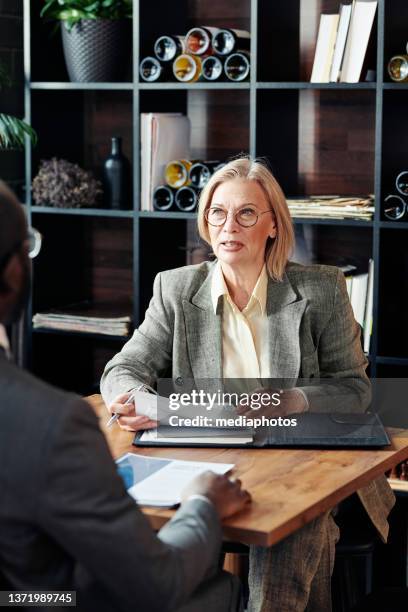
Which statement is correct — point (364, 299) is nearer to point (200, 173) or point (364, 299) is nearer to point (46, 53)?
point (200, 173)

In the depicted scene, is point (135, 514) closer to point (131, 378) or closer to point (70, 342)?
point (131, 378)

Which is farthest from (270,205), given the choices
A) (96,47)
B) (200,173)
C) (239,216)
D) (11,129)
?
(96,47)

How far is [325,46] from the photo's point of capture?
337 cm

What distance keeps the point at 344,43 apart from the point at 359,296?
33.6 inches

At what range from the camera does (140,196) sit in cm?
368

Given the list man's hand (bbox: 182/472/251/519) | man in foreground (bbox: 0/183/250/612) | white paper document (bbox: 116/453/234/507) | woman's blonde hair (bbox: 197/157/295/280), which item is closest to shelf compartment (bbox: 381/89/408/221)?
woman's blonde hair (bbox: 197/157/295/280)

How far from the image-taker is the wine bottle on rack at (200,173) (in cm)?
358

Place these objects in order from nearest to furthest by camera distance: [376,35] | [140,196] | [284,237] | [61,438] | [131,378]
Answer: [61,438]
[131,378]
[284,237]
[376,35]
[140,196]

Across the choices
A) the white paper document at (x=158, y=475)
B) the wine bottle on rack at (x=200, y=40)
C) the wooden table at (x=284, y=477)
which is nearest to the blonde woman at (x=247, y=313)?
the wooden table at (x=284, y=477)

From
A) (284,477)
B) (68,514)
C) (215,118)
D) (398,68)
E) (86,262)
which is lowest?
(284,477)

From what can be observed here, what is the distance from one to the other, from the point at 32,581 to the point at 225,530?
1.32ft

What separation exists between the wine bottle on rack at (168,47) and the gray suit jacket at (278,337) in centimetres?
113

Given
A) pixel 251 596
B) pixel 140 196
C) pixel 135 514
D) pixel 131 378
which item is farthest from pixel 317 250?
pixel 135 514

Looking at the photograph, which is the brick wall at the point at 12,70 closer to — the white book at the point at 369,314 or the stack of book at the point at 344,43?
the stack of book at the point at 344,43
